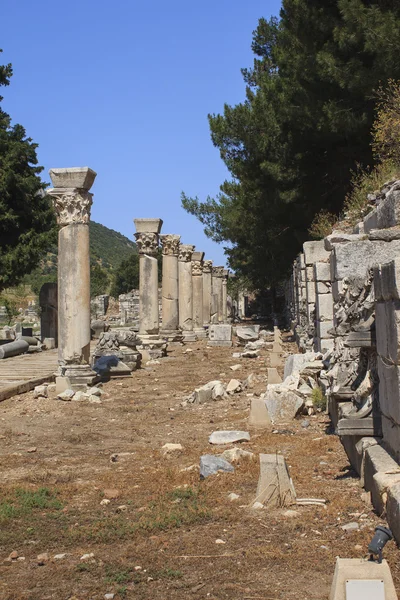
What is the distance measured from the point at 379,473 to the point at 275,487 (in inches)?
33.4

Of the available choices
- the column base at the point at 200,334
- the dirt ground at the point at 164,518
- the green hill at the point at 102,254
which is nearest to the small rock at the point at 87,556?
the dirt ground at the point at 164,518

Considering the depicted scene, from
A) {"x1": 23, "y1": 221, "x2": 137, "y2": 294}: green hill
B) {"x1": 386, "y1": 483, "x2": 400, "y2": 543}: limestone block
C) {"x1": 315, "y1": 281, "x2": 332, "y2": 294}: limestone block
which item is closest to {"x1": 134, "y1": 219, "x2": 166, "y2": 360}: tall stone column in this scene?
{"x1": 315, "y1": 281, "x2": 332, "y2": 294}: limestone block

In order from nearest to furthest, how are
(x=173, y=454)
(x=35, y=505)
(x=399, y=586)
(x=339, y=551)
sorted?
(x=399, y=586) < (x=339, y=551) < (x=35, y=505) < (x=173, y=454)

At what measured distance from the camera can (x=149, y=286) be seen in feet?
65.8

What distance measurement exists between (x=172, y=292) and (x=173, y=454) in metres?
16.4

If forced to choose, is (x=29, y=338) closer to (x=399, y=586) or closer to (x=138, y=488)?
(x=138, y=488)

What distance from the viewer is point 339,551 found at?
4.26 meters

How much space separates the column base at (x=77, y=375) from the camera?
1292 cm

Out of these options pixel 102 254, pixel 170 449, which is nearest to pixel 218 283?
pixel 170 449

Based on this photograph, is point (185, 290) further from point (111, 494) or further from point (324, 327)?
point (111, 494)

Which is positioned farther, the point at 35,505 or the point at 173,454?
the point at 173,454

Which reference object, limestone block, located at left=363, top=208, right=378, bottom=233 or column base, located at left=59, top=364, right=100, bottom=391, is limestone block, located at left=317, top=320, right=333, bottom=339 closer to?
limestone block, located at left=363, top=208, right=378, bottom=233

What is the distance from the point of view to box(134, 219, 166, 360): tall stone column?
20.0 meters

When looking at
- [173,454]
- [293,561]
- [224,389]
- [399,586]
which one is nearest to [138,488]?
[173,454]
